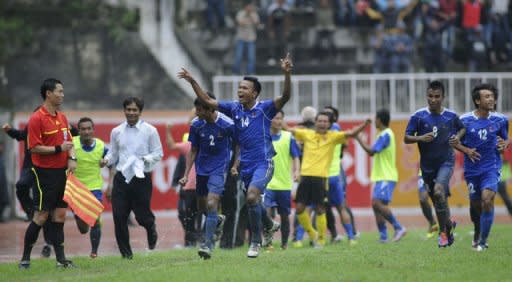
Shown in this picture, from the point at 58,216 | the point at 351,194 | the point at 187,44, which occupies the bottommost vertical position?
the point at 351,194

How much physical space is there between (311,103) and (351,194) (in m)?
2.54

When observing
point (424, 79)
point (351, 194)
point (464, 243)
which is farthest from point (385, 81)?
point (464, 243)

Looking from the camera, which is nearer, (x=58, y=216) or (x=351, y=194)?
(x=58, y=216)

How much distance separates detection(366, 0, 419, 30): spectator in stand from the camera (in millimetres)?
32344

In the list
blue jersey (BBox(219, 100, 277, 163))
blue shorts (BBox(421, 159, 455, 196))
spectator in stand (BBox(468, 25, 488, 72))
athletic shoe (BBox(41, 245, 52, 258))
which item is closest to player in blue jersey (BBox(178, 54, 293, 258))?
blue jersey (BBox(219, 100, 277, 163))

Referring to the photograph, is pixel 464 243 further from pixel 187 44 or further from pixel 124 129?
pixel 187 44

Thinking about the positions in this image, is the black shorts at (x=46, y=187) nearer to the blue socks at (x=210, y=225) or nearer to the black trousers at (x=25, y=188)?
the blue socks at (x=210, y=225)

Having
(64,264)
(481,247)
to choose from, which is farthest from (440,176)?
(64,264)

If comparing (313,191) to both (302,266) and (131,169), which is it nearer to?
(131,169)

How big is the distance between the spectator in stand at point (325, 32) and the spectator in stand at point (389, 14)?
111 cm

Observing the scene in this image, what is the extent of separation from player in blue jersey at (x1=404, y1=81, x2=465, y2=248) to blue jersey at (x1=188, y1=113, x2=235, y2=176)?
2.64 m

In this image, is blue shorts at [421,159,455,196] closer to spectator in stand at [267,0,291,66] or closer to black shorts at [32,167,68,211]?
black shorts at [32,167,68,211]

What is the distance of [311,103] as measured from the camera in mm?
30828

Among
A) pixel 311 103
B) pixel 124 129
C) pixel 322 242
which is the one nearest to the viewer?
pixel 124 129
